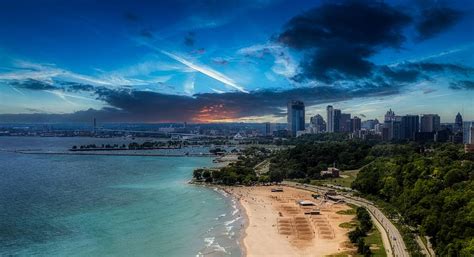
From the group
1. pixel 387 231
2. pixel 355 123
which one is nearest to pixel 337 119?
pixel 355 123

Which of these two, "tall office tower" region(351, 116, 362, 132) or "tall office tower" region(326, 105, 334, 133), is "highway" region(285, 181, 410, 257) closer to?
"tall office tower" region(351, 116, 362, 132)

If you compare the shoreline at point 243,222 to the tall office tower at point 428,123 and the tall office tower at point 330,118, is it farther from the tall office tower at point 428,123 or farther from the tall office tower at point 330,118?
the tall office tower at point 330,118

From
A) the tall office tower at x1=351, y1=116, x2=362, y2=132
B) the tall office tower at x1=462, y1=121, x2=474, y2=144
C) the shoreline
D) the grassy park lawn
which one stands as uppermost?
the tall office tower at x1=351, y1=116, x2=362, y2=132

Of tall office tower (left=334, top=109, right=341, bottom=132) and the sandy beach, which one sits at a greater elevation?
tall office tower (left=334, top=109, right=341, bottom=132)

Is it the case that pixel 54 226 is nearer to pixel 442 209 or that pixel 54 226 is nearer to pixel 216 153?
pixel 442 209

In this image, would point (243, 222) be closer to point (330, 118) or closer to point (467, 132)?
point (467, 132)

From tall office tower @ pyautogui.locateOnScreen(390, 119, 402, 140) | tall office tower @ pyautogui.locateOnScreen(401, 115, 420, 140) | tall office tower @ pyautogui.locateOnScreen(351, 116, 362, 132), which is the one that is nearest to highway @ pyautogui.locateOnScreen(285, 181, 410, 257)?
tall office tower @ pyautogui.locateOnScreen(390, 119, 402, 140)

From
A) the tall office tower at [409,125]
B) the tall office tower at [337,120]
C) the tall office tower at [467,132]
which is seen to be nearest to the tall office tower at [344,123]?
the tall office tower at [337,120]

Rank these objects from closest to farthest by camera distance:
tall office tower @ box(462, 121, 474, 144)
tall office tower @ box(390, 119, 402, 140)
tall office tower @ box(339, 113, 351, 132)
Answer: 1. tall office tower @ box(462, 121, 474, 144)
2. tall office tower @ box(390, 119, 402, 140)
3. tall office tower @ box(339, 113, 351, 132)
